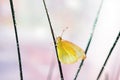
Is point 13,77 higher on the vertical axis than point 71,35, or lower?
lower

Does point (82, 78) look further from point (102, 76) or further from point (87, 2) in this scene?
point (87, 2)

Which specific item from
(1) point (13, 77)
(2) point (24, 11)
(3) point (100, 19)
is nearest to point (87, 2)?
(3) point (100, 19)
